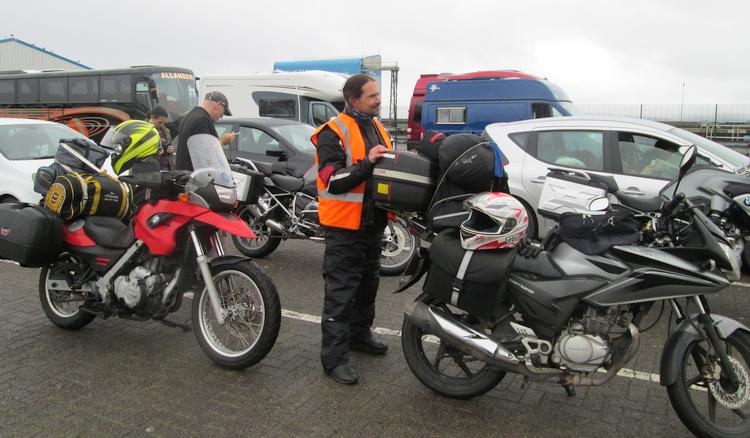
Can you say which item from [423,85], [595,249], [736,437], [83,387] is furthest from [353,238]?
[423,85]

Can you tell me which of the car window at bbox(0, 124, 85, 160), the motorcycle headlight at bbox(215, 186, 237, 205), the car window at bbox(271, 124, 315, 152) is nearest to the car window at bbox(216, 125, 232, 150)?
the car window at bbox(271, 124, 315, 152)

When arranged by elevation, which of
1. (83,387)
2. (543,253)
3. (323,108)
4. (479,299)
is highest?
(323,108)

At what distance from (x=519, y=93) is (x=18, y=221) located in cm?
1099

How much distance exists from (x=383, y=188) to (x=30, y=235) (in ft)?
8.39

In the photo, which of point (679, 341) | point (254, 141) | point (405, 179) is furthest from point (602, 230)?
point (254, 141)

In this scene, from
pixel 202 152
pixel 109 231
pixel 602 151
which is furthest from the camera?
pixel 602 151

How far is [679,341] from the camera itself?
117 inches

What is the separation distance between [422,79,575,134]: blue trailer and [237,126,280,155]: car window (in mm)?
5941

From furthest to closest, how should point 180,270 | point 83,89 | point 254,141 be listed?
point 83,89, point 254,141, point 180,270

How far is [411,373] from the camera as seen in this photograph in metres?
3.93

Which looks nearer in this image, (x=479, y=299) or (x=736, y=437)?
(x=736, y=437)

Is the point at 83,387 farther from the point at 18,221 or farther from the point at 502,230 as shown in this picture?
the point at 502,230

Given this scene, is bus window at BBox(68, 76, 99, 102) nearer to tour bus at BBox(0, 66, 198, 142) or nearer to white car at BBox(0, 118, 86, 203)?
tour bus at BBox(0, 66, 198, 142)

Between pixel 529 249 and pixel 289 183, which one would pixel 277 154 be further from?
pixel 529 249
